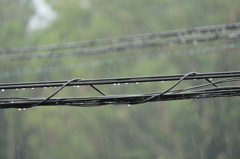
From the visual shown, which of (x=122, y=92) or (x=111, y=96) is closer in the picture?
(x=111, y=96)

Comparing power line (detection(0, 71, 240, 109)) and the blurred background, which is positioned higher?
the blurred background

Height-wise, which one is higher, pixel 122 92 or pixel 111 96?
pixel 122 92

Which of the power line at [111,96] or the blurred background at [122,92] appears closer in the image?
the power line at [111,96]

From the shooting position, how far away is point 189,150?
31.8 m

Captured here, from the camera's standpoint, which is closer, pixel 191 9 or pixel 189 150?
pixel 189 150

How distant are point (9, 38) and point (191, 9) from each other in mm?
11902

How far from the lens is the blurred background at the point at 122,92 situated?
105 feet


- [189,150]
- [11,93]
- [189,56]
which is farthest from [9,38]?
[189,150]

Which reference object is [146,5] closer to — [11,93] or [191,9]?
[191,9]

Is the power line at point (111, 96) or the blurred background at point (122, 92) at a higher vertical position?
the blurred background at point (122, 92)

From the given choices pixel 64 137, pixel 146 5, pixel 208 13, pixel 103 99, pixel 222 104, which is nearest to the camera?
pixel 103 99

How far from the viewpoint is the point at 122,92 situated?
→ 3412 cm

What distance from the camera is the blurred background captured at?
32.1 m

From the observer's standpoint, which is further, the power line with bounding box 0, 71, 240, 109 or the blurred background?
the blurred background
